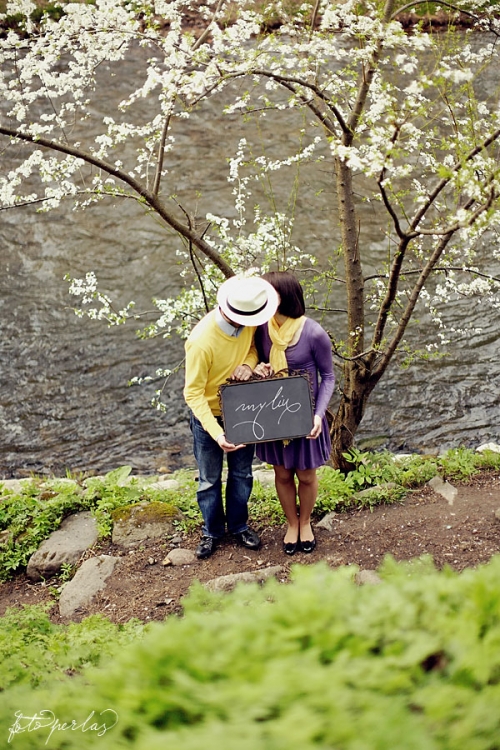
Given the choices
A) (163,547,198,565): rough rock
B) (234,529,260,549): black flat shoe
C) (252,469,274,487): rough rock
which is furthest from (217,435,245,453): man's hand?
(252,469,274,487): rough rock

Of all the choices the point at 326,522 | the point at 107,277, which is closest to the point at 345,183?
the point at 326,522

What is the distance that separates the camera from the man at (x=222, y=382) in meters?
3.83

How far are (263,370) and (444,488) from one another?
2179mm

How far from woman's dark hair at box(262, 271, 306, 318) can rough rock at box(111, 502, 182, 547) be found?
7.14 ft

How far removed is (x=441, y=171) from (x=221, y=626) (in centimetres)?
237

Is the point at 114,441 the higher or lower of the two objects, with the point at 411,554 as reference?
lower

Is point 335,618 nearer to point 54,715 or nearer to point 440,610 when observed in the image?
point 440,610

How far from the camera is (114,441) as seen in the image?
7.88 metres

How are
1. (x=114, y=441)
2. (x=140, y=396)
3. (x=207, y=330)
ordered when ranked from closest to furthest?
(x=207, y=330) < (x=114, y=441) < (x=140, y=396)

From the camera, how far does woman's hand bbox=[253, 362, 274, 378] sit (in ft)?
13.6

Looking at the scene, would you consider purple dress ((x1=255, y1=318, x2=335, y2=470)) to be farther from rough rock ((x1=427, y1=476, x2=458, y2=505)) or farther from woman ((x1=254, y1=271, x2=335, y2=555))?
rough rock ((x1=427, y1=476, x2=458, y2=505))

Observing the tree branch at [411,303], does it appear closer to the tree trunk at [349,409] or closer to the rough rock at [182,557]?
the tree trunk at [349,409]

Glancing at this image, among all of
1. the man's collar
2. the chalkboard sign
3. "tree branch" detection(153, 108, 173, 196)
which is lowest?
the chalkboard sign

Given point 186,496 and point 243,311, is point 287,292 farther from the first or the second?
point 186,496
